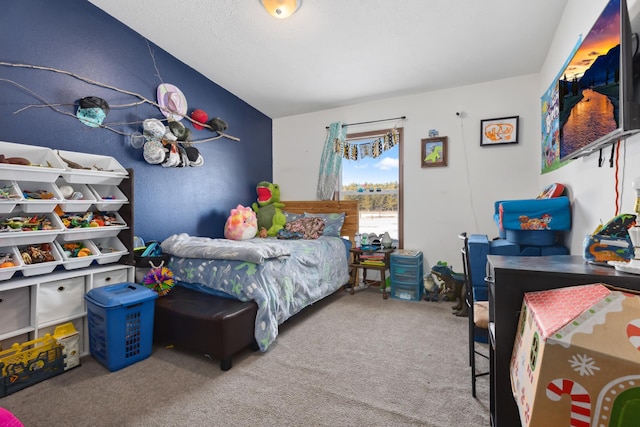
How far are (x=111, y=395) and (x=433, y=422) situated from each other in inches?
69.0

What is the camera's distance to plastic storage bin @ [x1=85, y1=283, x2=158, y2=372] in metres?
1.91

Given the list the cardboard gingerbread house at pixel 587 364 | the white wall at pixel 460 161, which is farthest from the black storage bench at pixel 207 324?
the white wall at pixel 460 161

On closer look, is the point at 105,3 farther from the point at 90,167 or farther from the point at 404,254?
the point at 404,254

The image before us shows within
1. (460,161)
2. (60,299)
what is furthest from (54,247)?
(460,161)

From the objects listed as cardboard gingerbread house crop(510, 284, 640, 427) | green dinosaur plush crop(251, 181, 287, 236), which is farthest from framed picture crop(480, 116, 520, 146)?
cardboard gingerbread house crop(510, 284, 640, 427)

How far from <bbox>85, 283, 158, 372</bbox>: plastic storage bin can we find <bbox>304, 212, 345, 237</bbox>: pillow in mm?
2228

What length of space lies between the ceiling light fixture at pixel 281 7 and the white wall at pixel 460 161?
2.01m

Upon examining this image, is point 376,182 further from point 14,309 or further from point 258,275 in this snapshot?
point 14,309

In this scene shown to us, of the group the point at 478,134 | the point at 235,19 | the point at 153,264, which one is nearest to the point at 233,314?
the point at 153,264

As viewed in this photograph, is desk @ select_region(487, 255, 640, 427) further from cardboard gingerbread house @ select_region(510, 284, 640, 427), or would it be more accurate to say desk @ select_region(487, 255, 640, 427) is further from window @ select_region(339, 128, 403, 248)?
window @ select_region(339, 128, 403, 248)

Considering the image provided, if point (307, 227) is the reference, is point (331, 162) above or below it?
above

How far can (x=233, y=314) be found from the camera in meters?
2.00

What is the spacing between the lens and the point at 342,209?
13.5ft

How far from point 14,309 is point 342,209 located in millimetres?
3237
